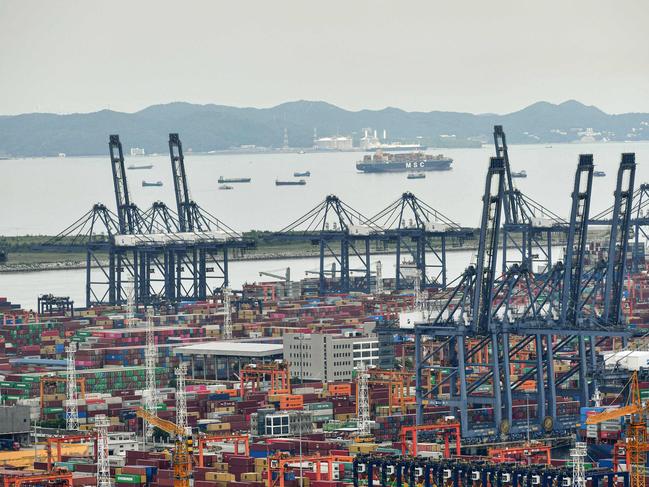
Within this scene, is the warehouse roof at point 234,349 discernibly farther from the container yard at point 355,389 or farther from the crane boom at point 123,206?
the crane boom at point 123,206

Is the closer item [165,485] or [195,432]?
[165,485]

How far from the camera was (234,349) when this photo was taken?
80062 mm

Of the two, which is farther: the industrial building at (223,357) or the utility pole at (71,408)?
the industrial building at (223,357)

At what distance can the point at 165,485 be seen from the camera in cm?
4684

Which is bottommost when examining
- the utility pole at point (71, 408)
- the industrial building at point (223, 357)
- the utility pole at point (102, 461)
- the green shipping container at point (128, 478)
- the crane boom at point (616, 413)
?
the industrial building at point (223, 357)

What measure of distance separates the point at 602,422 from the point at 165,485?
10.9m

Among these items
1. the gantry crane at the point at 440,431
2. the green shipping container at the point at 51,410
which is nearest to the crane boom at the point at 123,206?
the green shipping container at the point at 51,410

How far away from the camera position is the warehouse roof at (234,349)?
78.8 m

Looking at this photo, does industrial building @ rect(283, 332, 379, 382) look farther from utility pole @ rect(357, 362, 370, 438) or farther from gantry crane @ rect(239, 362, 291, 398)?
utility pole @ rect(357, 362, 370, 438)

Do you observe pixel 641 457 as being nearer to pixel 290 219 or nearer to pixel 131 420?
pixel 131 420

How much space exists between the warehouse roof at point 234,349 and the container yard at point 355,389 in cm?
7

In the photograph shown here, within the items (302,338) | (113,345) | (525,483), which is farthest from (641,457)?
(113,345)

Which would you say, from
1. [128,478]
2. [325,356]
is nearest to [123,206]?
[325,356]

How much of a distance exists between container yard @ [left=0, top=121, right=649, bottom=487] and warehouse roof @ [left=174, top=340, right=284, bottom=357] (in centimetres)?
7
